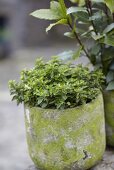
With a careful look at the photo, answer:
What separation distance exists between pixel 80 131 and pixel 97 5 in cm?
45

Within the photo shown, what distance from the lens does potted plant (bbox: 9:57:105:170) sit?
3.12 feet

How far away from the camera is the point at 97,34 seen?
1.10 metres

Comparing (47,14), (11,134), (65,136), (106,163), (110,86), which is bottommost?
(11,134)

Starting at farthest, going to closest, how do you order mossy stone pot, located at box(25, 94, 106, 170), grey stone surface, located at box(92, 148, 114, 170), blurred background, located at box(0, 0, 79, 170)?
blurred background, located at box(0, 0, 79, 170)
grey stone surface, located at box(92, 148, 114, 170)
mossy stone pot, located at box(25, 94, 106, 170)

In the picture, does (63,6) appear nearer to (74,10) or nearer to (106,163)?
(74,10)

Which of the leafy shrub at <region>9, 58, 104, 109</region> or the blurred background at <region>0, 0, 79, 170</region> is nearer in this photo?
the leafy shrub at <region>9, 58, 104, 109</region>

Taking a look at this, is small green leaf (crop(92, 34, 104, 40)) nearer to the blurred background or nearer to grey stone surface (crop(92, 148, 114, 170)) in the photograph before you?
grey stone surface (crop(92, 148, 114, 170))

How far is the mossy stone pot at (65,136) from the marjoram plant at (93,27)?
0.16 metres

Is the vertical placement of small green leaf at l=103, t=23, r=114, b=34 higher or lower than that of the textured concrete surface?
higher

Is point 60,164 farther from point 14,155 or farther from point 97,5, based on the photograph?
point 14,155

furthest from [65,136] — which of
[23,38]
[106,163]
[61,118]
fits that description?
[23,38]

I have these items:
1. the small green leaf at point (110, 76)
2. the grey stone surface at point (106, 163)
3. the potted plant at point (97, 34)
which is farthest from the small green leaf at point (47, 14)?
the grey stone surface at point (106, 163)

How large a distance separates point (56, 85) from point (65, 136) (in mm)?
137

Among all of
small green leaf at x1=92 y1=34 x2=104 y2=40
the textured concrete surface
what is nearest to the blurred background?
the textured concrete surface
